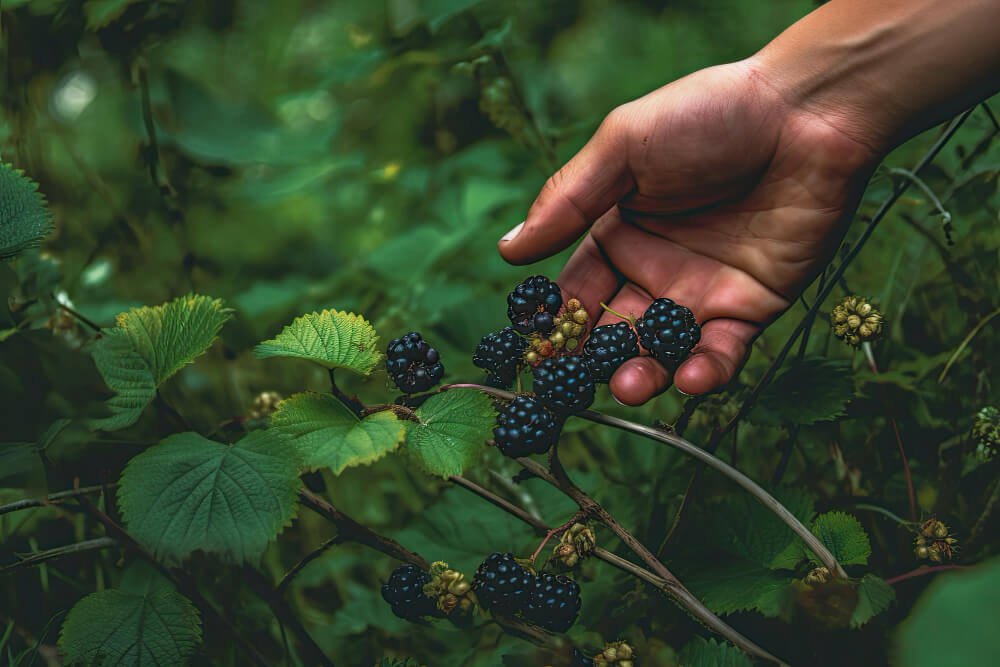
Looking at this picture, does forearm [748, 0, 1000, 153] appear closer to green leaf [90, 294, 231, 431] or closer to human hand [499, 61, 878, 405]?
human hand [499, 61, 878, 405]

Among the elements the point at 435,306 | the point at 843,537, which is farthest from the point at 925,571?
the point at 435,306

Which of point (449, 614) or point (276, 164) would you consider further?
point (276, 164)

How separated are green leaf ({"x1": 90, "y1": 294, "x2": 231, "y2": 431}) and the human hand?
0.57 meters

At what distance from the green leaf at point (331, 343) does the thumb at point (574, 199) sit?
45 cm

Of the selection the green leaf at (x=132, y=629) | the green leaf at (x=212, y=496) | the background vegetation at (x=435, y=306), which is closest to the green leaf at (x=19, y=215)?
the background vegetation at (x=435, y=306)

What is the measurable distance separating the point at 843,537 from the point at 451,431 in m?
0.56

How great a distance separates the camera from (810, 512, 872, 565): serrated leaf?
3.20 feet

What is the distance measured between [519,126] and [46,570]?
1.43 metres

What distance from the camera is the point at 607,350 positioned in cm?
106

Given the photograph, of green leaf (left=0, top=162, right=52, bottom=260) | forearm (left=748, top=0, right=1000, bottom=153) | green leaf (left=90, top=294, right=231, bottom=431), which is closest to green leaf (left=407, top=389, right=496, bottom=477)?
green leaf (left=90, top=294, right=231, bottom=431)

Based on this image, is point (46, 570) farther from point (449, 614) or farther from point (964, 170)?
point (964, 170)

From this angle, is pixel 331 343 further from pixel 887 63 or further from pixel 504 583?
pixel 887 63

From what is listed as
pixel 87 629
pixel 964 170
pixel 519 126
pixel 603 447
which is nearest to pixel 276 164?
pixel 519 126

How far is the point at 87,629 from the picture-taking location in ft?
2.93
